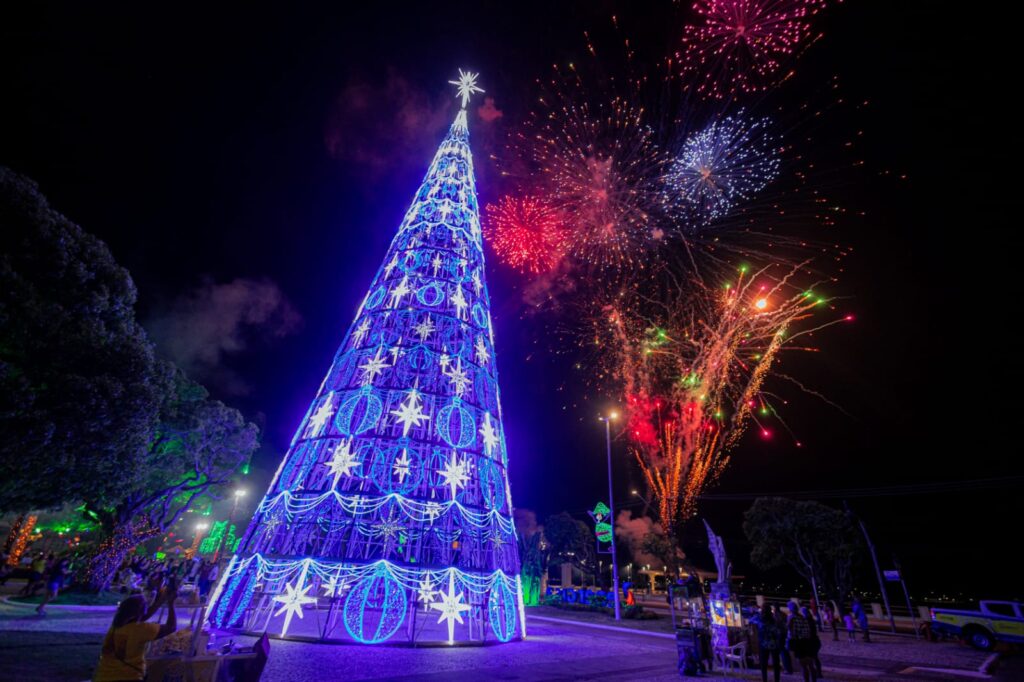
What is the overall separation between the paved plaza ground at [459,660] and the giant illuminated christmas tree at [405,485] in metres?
1.13

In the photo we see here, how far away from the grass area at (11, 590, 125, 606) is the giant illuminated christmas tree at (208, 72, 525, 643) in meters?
9.01

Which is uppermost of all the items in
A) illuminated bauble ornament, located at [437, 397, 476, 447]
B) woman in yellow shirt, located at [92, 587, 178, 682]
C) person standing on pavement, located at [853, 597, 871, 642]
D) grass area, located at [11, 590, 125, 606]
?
illuminated bauble ornament, located at [437, 397, 476, 447]

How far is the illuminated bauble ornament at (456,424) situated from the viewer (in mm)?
13594

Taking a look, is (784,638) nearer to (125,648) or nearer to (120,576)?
(125,648)

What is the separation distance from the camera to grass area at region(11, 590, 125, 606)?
1645 centimetres

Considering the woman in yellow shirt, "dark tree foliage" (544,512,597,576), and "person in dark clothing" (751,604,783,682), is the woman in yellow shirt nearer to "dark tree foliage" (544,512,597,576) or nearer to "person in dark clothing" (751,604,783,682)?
"person in dark clothing" (751,604,783,682)

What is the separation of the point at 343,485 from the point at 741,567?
62.5 m

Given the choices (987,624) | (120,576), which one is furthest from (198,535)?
(987,624)

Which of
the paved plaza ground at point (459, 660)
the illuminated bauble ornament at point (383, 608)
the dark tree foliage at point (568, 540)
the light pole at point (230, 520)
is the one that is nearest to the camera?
the paved plaza ground at point (459, 660)

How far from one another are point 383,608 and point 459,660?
266 centimetres

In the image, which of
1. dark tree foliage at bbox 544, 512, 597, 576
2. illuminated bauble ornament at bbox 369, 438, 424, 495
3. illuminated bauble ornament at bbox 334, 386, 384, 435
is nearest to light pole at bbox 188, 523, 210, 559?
dark tree foliage at bbox 544, 512, 597, 576

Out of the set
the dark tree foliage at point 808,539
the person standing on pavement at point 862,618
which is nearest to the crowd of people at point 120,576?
the person standing on pavement at point 862,618

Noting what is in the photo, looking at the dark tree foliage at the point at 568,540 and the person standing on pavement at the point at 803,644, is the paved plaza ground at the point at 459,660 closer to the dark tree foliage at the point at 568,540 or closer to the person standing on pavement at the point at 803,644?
the person standing on pavement at the point at 803,644

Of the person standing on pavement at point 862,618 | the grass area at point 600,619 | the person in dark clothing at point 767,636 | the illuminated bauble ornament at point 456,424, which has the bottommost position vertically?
the grass area at point 600,619
